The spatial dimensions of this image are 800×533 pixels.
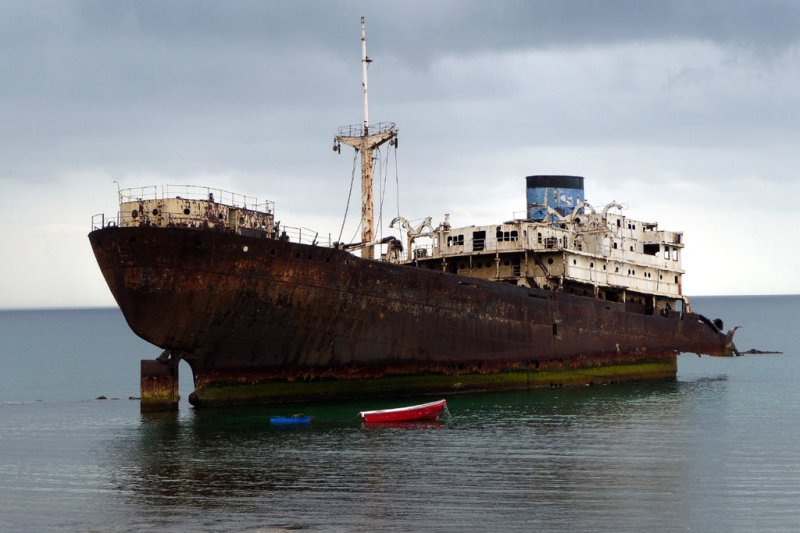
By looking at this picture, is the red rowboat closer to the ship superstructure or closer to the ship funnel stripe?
the ship superstructure

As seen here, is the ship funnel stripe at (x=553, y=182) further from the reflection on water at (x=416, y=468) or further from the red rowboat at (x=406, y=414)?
the red rowboat at (x=406, y=414)

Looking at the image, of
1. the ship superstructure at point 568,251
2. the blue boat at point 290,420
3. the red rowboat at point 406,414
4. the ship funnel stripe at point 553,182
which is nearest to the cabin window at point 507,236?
the ship superstructure at point 568,251

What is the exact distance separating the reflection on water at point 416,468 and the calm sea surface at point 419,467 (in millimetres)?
57

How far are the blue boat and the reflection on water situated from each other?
35cm

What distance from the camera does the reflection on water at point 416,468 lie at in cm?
1675

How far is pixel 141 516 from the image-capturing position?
54.6ft

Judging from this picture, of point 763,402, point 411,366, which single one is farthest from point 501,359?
point 763,402

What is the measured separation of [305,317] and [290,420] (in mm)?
3365

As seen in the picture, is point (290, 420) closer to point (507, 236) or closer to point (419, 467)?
point (419, 467)

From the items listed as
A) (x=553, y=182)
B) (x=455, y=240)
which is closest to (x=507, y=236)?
(x=455, y=240)

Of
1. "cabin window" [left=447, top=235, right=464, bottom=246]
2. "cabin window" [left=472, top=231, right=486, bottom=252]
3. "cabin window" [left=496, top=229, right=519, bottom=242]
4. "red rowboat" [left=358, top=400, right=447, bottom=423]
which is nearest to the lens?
"red rowboat" [left=358, top=400, right=447, bottom=423]

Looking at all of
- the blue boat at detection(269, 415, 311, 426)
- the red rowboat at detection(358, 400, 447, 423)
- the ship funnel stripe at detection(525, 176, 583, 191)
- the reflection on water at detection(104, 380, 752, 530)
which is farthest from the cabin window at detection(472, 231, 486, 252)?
the blue boat at detection(269, 415, 311, 426)

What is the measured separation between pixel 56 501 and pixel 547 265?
80.2ft

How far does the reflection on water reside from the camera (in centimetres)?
1675
